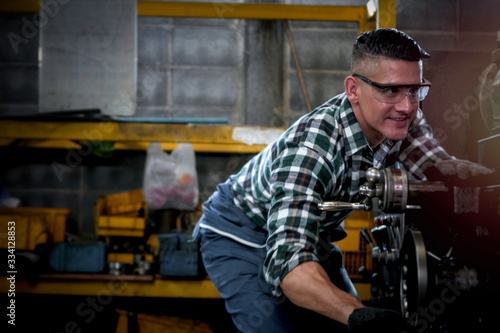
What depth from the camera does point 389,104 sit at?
1.14 m

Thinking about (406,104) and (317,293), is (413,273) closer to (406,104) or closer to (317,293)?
(317,293)

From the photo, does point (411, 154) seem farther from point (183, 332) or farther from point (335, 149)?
point (183, 332)

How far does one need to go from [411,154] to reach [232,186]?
580 mm

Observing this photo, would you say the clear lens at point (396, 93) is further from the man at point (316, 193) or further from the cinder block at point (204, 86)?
the cinder block at point (204, 86)

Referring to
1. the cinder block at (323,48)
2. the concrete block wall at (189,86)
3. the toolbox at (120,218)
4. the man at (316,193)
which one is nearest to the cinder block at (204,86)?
the concrete block wall at (189,86)

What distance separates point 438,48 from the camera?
116 inches

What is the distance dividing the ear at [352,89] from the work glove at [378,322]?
Result: 580 millimetres

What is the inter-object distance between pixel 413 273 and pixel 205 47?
228 cm

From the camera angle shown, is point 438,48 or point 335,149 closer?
point 335,149

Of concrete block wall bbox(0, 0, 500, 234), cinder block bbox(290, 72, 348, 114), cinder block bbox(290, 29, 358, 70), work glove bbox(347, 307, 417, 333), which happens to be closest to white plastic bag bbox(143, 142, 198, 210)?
concrete block wall bbox(0, 0, 500, 234)

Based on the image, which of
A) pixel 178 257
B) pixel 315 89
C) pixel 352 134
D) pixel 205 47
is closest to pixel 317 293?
pixel 352 134

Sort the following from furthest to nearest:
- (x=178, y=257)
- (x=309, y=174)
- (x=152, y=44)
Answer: (x=152, y=44) < (x=178, y=257) < (x=309, y=174)

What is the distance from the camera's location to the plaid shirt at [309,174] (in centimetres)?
104

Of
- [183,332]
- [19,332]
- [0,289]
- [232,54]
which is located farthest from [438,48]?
[19,332]
